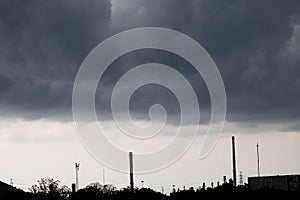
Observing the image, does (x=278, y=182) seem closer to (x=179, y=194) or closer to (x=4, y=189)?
(x=179, y=194)

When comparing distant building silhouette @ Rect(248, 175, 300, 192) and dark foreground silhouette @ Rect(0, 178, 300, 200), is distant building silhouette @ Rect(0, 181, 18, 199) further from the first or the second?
distant building silhouette @ Rect(248, 175, 300, 192)

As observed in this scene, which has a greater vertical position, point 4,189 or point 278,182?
point 278,182

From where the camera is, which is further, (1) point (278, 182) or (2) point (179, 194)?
(1) point (278, 182)

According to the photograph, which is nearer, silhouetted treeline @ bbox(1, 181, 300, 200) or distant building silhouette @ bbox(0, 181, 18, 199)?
silhouetted treeline @ bbox(1, 181, 300, 200)

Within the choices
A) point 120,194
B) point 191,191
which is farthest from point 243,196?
point 120,194

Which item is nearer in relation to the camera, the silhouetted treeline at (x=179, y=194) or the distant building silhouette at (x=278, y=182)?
the silhouetted treeline at (x=179, y=194)

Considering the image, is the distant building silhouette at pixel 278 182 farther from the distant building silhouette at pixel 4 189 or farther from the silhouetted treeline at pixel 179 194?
the distant building silhouette at pixel 4 189

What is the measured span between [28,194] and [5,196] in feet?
15.4

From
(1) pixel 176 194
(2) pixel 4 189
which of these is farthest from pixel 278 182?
(2) pixel 4 189

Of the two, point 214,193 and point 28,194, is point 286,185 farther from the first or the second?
point 28,194

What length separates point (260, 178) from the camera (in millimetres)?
131750

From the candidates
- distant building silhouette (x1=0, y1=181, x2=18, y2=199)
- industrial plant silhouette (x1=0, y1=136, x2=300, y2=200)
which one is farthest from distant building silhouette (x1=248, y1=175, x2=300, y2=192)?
distant building silhouette (x1=0, y1=181, x2=18, y2=199)

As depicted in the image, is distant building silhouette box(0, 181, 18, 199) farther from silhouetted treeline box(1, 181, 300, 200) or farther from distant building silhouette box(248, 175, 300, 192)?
distant building silhouette box(248, 175, 300, 192)

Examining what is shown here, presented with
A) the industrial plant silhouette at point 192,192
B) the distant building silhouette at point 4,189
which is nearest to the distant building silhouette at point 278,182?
the industrial plant silhouette at point 192,192
